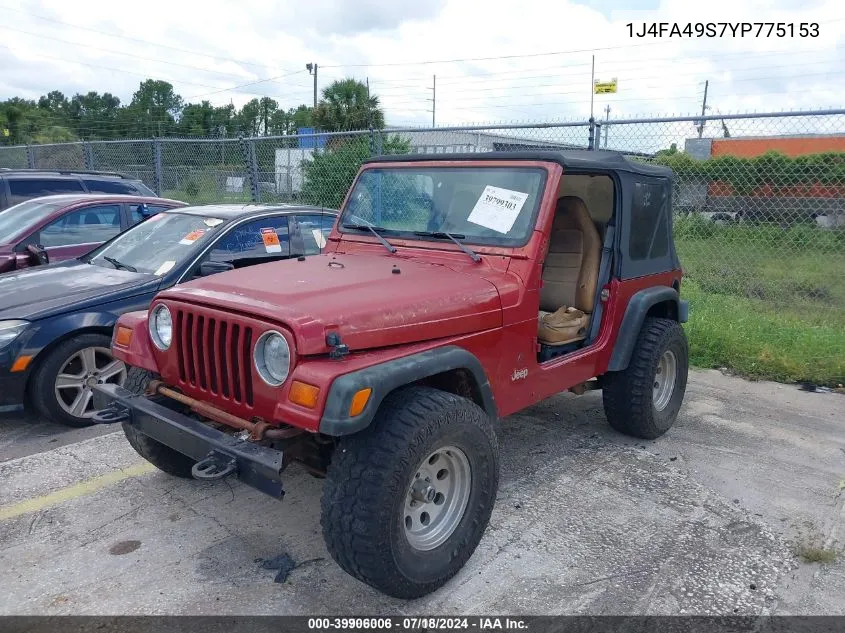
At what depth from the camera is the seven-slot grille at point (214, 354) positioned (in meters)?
2.86

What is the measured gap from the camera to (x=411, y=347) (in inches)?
117

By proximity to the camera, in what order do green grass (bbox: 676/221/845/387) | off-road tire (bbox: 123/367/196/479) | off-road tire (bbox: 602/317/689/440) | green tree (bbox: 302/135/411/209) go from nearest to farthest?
off-road tire (bbox: 123/367/196/479) → off-road tire (bbox: 602/317/689/440) → green grass (bbox: 676/221/845/387) → green tree (bbox: 302/135/411/209)

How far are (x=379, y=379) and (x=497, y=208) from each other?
1.51 metres

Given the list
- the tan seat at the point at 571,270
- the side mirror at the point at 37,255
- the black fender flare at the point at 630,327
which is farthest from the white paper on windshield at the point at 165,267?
the black fender flare at the point at 630,327

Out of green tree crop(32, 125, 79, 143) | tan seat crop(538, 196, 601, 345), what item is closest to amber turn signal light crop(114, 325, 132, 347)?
tan seat crop(538, 196, 601, 345)

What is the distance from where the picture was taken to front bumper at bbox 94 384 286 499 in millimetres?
2590

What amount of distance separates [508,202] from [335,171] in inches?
244

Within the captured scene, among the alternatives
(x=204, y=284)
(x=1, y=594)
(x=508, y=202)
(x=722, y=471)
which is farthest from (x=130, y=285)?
(x=722, y=471)

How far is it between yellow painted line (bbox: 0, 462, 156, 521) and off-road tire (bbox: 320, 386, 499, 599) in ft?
6.23

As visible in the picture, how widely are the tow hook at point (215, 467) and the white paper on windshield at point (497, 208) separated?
73.4 inches

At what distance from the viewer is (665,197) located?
4.86 metres

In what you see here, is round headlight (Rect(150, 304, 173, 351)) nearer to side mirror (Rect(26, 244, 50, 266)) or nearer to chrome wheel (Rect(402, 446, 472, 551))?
chrome wheel (Rect(402, 446, 472, 551))

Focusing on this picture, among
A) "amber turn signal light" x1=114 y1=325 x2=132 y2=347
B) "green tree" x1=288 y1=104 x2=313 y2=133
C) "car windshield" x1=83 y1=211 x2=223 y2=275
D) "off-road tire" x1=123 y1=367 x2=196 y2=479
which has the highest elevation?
"green tree" x1=288 y1=104 x2=313 y2=133

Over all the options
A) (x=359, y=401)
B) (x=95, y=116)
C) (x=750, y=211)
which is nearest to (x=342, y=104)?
(x=750, y=211)
